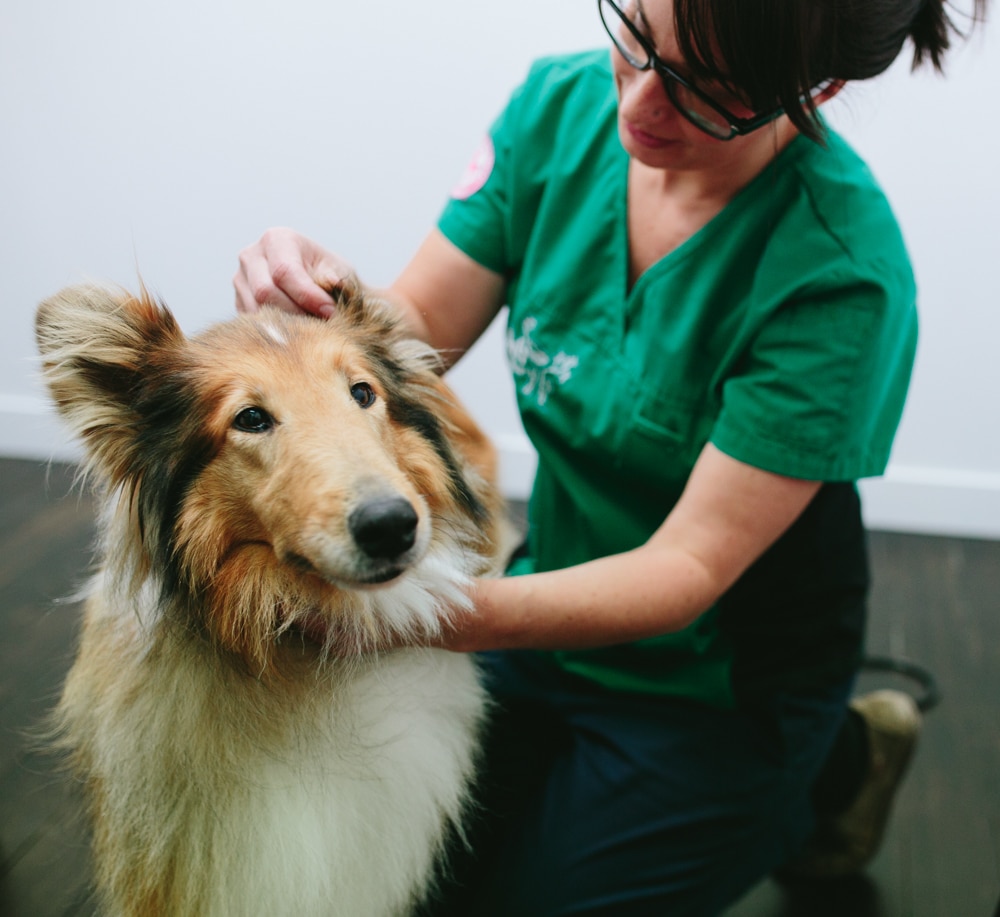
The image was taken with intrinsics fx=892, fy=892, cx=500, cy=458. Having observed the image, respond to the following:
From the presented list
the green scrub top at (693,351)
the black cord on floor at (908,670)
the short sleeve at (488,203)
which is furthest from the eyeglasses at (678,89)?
the black cord on floor at (908,670)

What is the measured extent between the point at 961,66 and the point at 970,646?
166 cm

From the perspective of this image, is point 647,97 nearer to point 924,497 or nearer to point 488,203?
point 488,203

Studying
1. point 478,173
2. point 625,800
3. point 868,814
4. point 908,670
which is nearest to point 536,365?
point 478,173

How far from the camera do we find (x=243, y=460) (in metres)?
1.02

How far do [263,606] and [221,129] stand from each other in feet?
2.42

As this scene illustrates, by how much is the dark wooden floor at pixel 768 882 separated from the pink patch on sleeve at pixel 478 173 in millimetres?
743

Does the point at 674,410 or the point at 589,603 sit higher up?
the point at 674,410

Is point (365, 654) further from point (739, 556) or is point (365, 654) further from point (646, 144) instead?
point (646, 144)

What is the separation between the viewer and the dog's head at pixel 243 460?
3.13ft

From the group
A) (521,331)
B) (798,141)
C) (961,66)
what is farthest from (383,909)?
(961,66)

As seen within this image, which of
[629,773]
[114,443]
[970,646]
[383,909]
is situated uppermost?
[114,443]

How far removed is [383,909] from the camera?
1155 millimetres

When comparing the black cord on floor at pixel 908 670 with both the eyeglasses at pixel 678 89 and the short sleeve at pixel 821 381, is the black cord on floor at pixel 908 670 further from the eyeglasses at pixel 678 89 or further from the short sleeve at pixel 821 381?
the eyeglasses at pixel 678 89

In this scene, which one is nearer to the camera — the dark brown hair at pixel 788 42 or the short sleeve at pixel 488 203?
the dark brown hair at pixel 788 42
